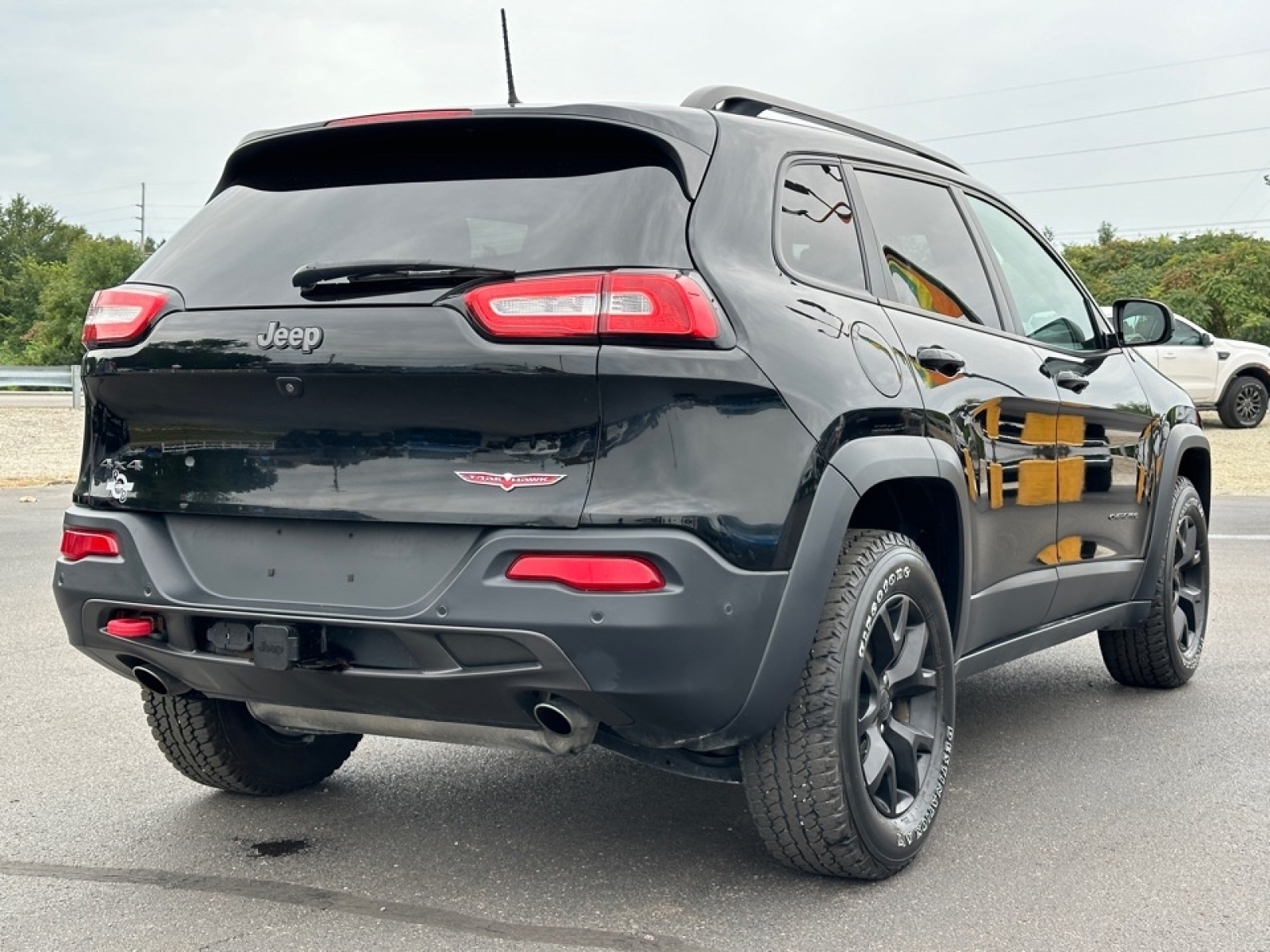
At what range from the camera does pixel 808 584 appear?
3.30 meters

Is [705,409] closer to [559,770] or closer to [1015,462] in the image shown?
[1015,462]

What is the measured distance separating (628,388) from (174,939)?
1.51m

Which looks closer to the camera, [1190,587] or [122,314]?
[122,314]

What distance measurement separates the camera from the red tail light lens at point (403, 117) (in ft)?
11.3

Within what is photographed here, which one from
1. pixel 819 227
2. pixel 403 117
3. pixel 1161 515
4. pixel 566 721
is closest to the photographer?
pixel 566 721

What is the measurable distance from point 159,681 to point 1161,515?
11.9ft

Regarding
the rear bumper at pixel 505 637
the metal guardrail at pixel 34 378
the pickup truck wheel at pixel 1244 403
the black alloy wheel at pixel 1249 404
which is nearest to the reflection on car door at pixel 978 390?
the rear bumper at pixel 505 637

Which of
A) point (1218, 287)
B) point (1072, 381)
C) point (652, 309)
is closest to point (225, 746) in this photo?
point (652, 309)

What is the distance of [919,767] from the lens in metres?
3.86

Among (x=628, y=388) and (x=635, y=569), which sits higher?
(x=628, y=388)

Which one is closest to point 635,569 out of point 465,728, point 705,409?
point 705,409

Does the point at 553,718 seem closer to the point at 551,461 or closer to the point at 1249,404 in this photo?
the point at 551,461

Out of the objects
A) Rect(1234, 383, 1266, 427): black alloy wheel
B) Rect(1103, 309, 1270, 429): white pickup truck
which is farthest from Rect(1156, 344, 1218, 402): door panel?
Rect(1234, 383, 1266, 427): black alloy wheel

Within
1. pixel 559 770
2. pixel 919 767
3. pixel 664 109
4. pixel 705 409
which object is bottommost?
pixel 559 770
